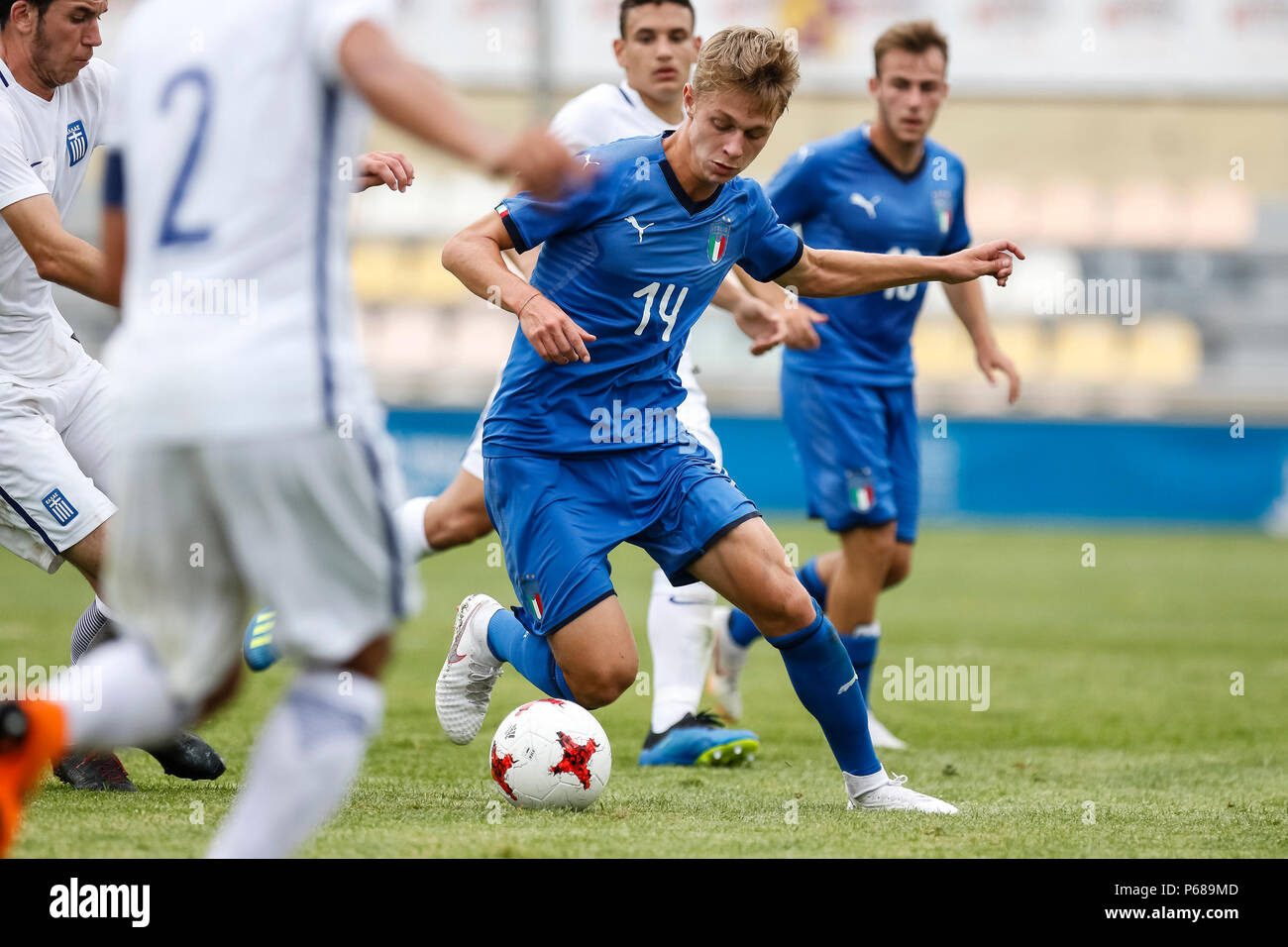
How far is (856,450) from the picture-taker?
676cm

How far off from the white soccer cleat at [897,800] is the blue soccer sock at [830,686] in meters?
0.07

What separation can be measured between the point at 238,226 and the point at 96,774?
2749 millimetres

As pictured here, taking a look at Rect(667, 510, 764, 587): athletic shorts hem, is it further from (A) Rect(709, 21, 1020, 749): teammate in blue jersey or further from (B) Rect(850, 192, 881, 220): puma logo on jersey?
(B) Rect(850, 192, 881, 220): puma logo on jersey

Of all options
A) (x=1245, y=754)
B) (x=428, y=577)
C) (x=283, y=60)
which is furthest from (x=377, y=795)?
(x=428, y=577)

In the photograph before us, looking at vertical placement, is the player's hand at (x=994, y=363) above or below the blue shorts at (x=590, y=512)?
above

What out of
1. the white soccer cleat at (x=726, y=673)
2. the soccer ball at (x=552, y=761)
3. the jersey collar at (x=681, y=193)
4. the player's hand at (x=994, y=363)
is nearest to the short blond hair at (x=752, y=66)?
the jersey collar at (x=681, y=193)

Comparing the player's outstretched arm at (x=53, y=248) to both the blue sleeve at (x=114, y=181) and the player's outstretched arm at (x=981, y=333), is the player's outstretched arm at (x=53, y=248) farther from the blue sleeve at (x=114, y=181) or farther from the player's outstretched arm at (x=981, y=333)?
the player's outstretched arm at (x=981, y=333)

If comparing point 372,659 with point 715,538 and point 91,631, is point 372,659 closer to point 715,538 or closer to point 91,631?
point 715,538

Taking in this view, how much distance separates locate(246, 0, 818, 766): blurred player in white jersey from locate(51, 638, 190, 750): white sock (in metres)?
3.11

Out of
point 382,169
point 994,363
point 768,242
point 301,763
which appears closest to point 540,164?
point 301,763

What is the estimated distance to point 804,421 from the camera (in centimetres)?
700

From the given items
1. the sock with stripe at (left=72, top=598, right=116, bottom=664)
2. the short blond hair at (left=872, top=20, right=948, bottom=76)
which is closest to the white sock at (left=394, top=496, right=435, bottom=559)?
the sock with stripe at (left=72, top=598, right=116, bottom=664)

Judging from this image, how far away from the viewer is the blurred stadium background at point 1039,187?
69.6ft
